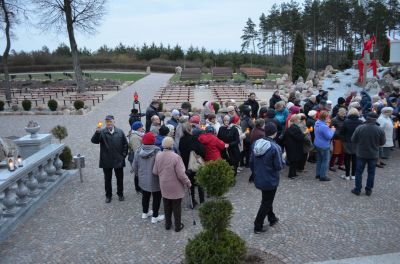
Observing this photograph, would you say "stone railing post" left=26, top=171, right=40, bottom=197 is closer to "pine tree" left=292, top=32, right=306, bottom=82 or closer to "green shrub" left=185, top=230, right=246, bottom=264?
"green shrub" left=185, top=230, right=246, bottom=264

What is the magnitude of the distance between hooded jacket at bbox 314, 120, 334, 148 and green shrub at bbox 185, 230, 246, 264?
4.48m

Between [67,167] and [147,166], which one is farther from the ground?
[147,166]

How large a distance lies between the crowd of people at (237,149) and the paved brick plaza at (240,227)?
0.32 m

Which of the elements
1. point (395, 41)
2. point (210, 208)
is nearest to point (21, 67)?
point (395, 41)

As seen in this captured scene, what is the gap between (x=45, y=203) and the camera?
25.3 feet

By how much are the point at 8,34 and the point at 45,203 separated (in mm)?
23174

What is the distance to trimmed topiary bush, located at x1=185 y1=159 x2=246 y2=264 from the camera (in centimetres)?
438

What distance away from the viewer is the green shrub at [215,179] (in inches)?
180

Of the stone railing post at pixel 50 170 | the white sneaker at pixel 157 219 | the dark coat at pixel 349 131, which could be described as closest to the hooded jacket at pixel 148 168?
the white sneaker at pixel 157 219

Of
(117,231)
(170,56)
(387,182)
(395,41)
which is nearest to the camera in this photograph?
(117,231)

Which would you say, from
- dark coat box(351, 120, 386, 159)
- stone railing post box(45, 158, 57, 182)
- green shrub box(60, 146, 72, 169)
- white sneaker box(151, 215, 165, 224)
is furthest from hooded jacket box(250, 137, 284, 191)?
green shrub box(60, 146, 72, 169)

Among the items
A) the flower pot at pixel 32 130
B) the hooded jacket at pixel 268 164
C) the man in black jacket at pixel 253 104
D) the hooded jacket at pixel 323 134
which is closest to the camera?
the hooded jacket at pixel 268 164

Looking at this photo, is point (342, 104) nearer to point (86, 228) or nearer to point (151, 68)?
point (86, 228)

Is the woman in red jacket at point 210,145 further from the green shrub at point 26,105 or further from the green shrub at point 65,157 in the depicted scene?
the green shrub at point 26,105
